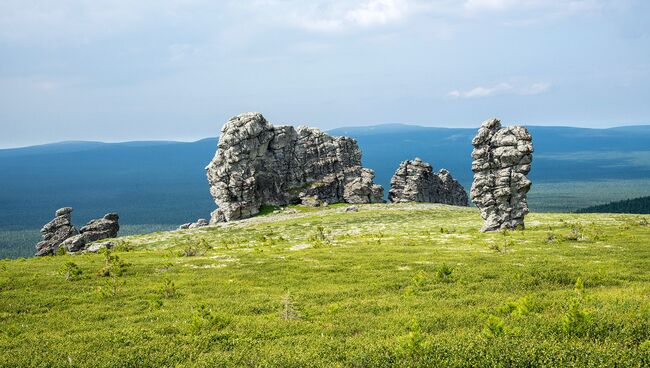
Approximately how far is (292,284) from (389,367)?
18773mm

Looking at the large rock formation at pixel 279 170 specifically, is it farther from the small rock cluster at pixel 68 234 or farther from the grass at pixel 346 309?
the grass at pixel 346 309

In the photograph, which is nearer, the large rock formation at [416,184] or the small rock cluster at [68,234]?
the small rock cluster at [68,234]

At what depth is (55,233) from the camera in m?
102

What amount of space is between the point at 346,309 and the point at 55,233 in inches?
3854

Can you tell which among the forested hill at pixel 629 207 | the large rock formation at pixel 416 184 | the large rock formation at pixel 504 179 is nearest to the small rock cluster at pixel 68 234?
the large rock formation at pixel 504 179

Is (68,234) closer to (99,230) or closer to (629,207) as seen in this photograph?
(99,230)

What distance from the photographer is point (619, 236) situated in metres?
56.0

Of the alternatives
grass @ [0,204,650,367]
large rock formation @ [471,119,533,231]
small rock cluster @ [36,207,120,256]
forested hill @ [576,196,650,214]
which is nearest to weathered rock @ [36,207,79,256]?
small rock cluster @ [36,207,120,256]

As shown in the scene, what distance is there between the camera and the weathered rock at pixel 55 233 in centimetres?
9919

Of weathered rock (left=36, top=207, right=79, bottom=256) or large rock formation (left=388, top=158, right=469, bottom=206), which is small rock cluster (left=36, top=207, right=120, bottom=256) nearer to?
weathered rock (left=36, top=207, right=79, bottom=256)

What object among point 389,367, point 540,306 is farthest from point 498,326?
point 540,306

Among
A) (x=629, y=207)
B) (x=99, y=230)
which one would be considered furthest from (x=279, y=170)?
(x=629, y=207)

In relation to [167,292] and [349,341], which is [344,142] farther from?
[349,341]

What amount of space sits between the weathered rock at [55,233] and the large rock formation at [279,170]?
37.4 m
